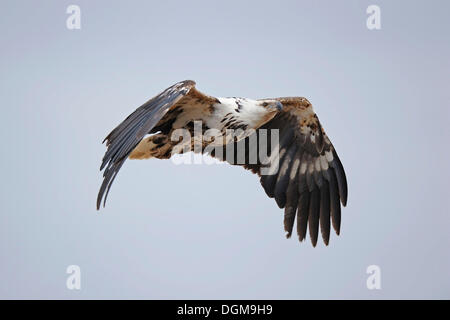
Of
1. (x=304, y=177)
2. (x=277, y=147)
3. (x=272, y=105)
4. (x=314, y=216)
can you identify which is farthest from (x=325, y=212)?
(x=272, y=105)

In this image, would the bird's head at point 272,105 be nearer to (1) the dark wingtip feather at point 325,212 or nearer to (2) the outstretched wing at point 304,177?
(2) the outstretched wing at point 304,177

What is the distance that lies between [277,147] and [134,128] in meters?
3.33

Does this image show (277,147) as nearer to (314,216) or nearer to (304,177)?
(304,177)

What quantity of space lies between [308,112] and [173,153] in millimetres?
1984

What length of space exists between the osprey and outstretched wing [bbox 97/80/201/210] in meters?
0.45

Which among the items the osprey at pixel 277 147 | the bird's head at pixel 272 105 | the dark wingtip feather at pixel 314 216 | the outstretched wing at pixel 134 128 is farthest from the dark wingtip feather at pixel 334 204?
the outstretched wing at pixel 134 128

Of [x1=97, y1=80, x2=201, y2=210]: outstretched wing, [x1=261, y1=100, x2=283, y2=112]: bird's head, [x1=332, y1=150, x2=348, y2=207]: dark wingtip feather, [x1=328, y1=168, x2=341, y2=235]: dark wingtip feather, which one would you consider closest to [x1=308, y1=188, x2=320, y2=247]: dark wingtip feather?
[x1=328, y1=168, x2=341, y2=235]: dark wingtip feather

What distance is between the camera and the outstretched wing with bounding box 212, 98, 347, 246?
10969 mm

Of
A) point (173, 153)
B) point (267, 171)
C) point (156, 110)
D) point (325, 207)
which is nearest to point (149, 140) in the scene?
point (173, 153)

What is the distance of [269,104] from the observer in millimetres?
9844

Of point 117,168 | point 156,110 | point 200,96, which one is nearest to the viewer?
point 117,168

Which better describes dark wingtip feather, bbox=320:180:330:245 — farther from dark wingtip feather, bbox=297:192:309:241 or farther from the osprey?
dark wingtip feather, bbox=297:192:309:241

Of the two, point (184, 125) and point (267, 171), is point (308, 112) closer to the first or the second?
point (267, 171)

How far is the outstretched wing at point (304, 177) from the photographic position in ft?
36.0
